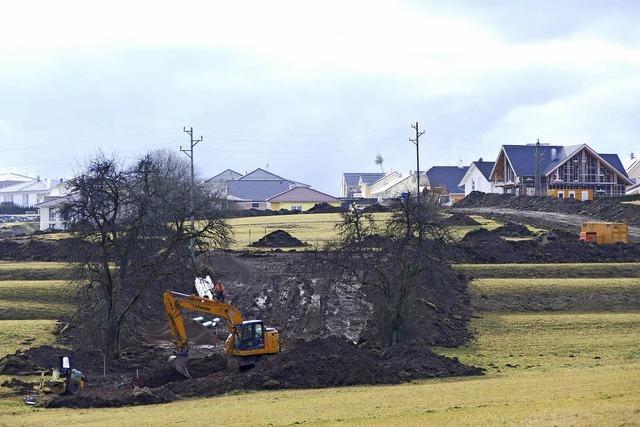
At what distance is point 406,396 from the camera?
89.7ft

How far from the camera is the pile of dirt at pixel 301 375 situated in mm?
29172

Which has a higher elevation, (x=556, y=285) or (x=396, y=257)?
(x=396, y=257)

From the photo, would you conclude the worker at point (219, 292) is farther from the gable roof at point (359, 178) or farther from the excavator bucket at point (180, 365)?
the gable roof at point (359, 178)

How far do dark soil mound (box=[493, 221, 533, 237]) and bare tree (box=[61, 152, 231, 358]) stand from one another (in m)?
30.5

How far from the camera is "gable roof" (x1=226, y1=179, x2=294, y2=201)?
14112 centimetres

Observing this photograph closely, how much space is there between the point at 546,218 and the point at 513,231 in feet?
33.0

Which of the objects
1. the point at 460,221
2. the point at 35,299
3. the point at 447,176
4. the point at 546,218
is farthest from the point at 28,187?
the point at 35,299

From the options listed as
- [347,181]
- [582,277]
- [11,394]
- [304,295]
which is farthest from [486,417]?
[347,181]

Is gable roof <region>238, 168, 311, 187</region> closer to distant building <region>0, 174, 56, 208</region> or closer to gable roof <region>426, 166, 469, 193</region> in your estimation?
gable roof <region>426, 166, 469, 193</region>

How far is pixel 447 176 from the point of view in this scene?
143 meters

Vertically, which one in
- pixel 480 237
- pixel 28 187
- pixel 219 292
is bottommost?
pixel 219 292

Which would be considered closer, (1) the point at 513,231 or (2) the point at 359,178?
(1) the point at 513,231

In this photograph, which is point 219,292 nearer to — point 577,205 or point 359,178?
point 577,205

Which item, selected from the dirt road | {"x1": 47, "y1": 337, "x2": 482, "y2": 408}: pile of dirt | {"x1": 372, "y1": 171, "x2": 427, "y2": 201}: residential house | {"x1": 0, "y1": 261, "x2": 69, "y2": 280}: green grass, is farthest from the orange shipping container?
{"x1": 372, "y1": 171, "x2": 427, "y2": 201}: residential house
